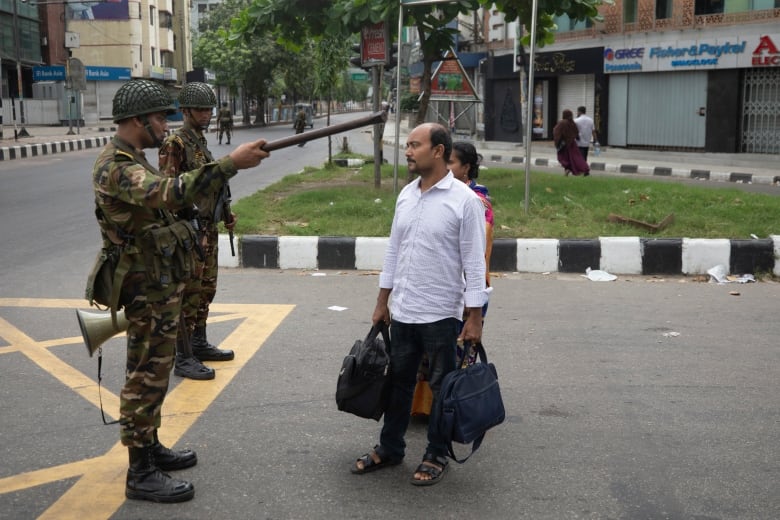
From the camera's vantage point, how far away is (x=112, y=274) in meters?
3.55

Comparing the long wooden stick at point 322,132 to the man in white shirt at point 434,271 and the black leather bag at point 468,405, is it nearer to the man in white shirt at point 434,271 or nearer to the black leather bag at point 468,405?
the man in white shirt at point 434,271

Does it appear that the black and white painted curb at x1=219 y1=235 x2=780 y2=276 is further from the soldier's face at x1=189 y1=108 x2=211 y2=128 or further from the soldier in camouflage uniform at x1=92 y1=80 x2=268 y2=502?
the soldier in camouflage uniform at x1=92 y1=80 x2=268 y2=502

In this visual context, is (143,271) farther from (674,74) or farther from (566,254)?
(674,74)

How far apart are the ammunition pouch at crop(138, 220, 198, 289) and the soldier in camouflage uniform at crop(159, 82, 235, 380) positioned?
132 cm

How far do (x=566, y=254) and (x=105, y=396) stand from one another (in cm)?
489

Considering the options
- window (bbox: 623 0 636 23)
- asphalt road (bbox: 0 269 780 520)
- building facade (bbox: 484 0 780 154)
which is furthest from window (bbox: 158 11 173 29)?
asphalt road (bbox: 0 269 780 520)

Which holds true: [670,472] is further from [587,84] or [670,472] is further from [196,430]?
[587,84]

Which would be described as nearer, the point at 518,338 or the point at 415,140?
the point at 415,140

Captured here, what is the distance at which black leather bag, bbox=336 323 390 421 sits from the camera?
148 inches

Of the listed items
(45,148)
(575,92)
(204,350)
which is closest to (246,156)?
(204,350)

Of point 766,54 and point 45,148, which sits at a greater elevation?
point 766,54

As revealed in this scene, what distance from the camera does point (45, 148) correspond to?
1062 inches

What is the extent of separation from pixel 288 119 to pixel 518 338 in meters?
68.6

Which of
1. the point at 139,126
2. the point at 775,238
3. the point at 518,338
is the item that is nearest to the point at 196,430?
the point at 139,126
